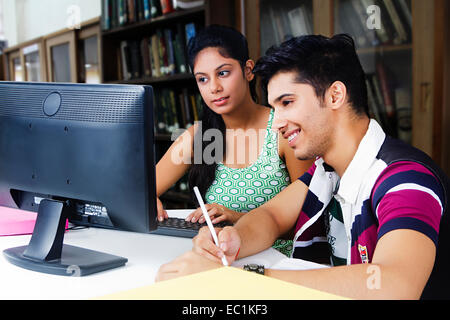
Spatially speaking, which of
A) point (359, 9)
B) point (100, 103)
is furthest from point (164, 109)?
point (100, 103)

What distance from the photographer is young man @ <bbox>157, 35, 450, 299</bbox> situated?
2.35ft

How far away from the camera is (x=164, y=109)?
2.70 metres

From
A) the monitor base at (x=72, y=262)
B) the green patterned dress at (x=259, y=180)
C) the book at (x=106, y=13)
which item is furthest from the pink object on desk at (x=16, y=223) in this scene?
the book at (x=106, y=13)

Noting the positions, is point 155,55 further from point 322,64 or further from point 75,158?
point 75,158

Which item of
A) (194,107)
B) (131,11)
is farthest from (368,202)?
(131,11)

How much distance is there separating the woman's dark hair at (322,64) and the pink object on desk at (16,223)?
2.49ft

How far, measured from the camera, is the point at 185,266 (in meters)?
0.81

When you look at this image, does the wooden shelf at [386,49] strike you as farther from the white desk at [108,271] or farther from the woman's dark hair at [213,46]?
the white desk at [108,271]

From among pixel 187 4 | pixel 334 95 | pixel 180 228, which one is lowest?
pixel 180 228

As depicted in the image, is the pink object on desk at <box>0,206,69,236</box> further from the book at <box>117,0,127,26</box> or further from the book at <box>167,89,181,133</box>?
the book at <box>117,0,127,26</box>

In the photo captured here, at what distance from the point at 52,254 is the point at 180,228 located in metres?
0.37

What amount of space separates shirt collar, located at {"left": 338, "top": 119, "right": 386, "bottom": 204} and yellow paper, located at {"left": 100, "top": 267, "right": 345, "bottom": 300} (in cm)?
43

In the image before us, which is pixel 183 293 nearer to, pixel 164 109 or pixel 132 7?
pixel 164 109

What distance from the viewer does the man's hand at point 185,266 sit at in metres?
0.80
